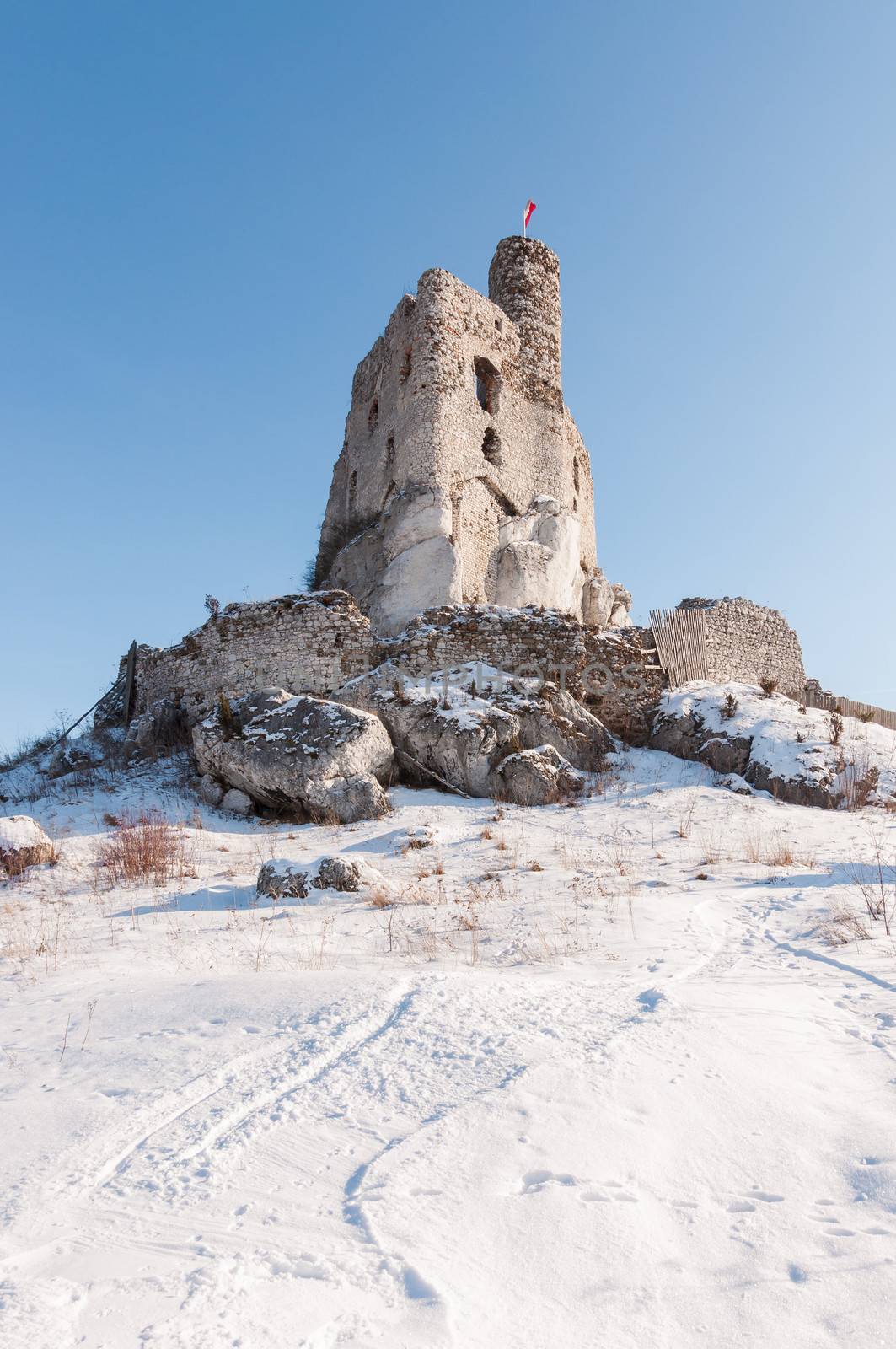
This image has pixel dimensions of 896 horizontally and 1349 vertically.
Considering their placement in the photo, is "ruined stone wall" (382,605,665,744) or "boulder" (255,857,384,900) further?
"ruined stone wall" (382,605,665,744)

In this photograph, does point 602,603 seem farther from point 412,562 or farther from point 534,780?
point 534,780

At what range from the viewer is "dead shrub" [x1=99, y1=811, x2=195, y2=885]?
290 inches

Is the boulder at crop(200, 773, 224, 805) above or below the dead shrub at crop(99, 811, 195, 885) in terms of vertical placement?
above

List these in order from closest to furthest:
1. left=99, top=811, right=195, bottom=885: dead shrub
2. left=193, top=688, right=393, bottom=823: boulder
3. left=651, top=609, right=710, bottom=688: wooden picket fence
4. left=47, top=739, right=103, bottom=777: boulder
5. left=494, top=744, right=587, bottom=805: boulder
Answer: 1. left=99, top=811, right=195, bottom=885: dead shrub
2. left=193, top=688, right=393, bottom=823: boulder
3. left=494, top=744, right=587, bottom=805: boulder
4. left=47, top=739, right=103, bottom=777: boulder
5. left=651, top=609, right=710, bottom=688: wooden picket fence

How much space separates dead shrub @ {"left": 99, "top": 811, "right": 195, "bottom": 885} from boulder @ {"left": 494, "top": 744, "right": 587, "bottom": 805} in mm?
4447

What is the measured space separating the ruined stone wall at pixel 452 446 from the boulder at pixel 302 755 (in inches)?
240

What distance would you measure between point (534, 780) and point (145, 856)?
5.30 m

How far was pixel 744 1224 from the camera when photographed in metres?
2.18

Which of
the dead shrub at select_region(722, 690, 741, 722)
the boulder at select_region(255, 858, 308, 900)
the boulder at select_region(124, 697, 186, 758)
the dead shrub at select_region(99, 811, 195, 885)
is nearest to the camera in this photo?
the boulder at select_region(255, 858, 308, 900)

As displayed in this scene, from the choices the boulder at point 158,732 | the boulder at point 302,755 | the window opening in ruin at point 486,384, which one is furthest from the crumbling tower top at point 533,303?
the boulder at point 302,755

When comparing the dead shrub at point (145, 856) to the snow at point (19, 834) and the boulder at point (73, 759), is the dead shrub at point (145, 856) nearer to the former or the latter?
the snow at point (19, 834)

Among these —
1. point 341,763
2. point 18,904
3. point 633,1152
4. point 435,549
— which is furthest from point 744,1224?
point 435,549

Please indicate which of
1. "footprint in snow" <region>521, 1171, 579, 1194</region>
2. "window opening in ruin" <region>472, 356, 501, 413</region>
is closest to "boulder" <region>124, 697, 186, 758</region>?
"window opening in ruin" <region>472, 356, 501, 413</region>

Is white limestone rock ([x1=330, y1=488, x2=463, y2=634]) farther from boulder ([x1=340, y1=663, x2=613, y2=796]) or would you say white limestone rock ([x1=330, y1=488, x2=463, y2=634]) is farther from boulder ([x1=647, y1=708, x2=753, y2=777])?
boulder ([x1=647, y1=708, x2=753, y2=777])
